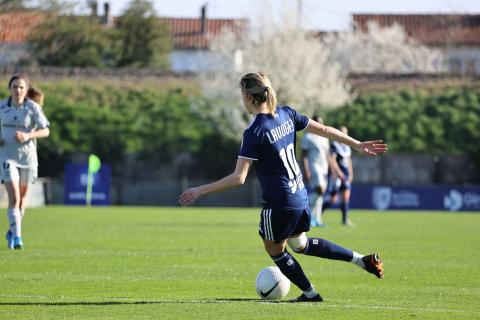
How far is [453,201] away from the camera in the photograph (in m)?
40.0

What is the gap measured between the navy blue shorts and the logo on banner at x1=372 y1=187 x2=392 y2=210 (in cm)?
3032

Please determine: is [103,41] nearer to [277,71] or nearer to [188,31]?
[277,71]

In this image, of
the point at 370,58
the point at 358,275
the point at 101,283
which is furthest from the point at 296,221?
the point at 370,58

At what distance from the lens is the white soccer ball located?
10.5m

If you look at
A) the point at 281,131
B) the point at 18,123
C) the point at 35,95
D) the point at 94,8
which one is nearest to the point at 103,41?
the point at 94,8

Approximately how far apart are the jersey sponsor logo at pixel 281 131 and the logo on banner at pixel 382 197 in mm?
30278

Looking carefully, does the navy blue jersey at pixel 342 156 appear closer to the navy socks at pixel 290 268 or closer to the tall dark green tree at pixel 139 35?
the navy socks at pixel 290 268

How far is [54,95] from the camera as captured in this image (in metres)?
57.0

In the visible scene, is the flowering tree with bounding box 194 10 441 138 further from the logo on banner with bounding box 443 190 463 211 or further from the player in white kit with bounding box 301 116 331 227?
the player in white kit with bounding box 301 116 331 227

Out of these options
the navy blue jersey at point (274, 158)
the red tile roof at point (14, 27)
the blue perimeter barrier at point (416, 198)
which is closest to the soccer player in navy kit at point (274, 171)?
the navy blue jersey at point (274, 158)

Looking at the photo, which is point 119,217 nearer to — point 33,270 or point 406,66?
point 33,270

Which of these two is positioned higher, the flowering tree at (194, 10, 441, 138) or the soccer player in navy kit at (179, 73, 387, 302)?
the flowering tree at (194, 10, 441, 138)

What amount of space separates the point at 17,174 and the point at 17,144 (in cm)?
43

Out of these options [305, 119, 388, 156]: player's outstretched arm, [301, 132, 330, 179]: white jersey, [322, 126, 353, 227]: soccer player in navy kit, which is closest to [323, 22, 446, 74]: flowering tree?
[322, 126, 353, 227]: soccer player in navy kit
